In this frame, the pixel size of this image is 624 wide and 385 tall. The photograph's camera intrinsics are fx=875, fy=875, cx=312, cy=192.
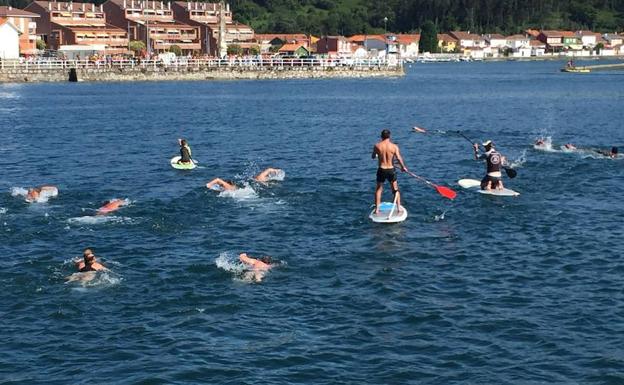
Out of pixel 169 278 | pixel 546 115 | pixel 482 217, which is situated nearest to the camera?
pixel 169 278

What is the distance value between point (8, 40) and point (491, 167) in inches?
4626

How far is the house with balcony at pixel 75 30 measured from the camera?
16950 cm

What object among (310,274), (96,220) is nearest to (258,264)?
(310,274)

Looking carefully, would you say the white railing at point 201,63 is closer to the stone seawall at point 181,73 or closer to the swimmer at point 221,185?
the stone seawall at point 181,73

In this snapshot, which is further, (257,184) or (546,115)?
(546,115)

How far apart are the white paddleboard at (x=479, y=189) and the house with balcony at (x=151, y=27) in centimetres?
14846

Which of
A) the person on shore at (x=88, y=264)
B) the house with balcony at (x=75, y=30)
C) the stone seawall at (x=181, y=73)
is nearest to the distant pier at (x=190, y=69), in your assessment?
the stone seawall at (x=181, y=73)

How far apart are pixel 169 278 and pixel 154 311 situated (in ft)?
7.92

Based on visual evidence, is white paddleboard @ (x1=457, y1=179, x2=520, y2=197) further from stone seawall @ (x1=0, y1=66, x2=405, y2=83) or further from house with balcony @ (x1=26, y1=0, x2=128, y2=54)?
house with balcony @ (x1=26, y1=0, x2=128, y2=54)

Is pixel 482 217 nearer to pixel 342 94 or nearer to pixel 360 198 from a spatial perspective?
pixel 360 198

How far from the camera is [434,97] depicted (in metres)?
98.3

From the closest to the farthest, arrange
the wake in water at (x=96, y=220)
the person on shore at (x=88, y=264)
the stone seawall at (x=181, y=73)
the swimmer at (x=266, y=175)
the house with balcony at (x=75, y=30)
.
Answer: the person on shore at (x=88, y=264), the wake in water at (x=96, y=220), the swimmer at (x=266, y=175), the stone seawall at (x=181, y=73), the house with balcony at (x=75, y=30)

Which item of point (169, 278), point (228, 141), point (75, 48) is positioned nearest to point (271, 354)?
point (169, 278)

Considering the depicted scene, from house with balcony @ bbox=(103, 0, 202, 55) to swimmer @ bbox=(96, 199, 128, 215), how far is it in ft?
489
